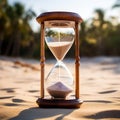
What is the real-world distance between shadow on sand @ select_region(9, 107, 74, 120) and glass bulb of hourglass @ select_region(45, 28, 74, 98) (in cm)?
34

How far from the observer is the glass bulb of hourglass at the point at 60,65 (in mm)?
4254

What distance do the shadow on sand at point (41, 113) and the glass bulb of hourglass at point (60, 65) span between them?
336 millimetres

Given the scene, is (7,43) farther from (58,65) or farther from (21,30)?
(58,65)

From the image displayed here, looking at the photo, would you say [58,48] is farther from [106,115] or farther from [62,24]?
[106,115]

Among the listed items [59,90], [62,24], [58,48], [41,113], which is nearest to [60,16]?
[62,24]

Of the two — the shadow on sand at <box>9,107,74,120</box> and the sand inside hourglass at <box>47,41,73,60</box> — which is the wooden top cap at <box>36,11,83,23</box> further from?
the shadow on sand at <box>9,107,74,120</box>

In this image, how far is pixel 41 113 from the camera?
13.5 feet

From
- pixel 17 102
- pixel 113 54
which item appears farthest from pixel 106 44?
pixel 17 102

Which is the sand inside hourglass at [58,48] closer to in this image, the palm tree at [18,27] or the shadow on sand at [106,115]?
the shadow on sand at [106,115]

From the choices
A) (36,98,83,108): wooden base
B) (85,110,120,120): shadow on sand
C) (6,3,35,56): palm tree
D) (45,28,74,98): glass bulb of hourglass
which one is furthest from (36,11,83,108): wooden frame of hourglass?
(6,3,35,56): palm tree

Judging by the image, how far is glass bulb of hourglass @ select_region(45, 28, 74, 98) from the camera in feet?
14.0

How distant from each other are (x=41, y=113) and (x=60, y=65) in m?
0.57

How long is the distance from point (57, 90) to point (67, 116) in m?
0.71

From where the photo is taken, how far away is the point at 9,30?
4059 centimetres
